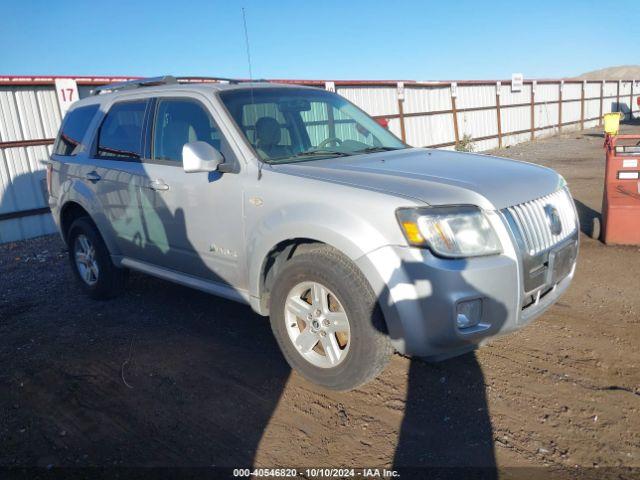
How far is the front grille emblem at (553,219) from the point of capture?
322cm

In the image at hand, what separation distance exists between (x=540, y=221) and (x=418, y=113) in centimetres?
1568

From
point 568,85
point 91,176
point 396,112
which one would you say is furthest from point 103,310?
point 568,85

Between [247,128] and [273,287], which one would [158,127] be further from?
[273,287]

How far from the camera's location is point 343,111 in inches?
181

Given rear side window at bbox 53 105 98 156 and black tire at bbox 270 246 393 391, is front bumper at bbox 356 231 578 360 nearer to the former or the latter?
black tire at bbox 270 246 393 391

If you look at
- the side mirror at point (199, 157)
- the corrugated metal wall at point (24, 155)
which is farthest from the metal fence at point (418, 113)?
the side mirror at point (199, 157)

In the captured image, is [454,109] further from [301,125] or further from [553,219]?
[553,219]

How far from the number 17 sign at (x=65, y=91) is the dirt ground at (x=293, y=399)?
6.21 metres

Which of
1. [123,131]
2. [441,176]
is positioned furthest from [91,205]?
[441,176]

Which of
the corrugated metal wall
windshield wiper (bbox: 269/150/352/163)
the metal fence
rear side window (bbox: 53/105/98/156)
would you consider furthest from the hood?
the corrugated metal wall

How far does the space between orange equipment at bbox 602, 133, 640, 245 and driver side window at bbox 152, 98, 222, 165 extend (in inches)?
178

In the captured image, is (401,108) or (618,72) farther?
(618,72)

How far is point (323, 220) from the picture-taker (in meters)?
3.10

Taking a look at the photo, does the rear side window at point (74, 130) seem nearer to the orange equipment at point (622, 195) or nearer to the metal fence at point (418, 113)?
the metal fence at point (418, 113)
